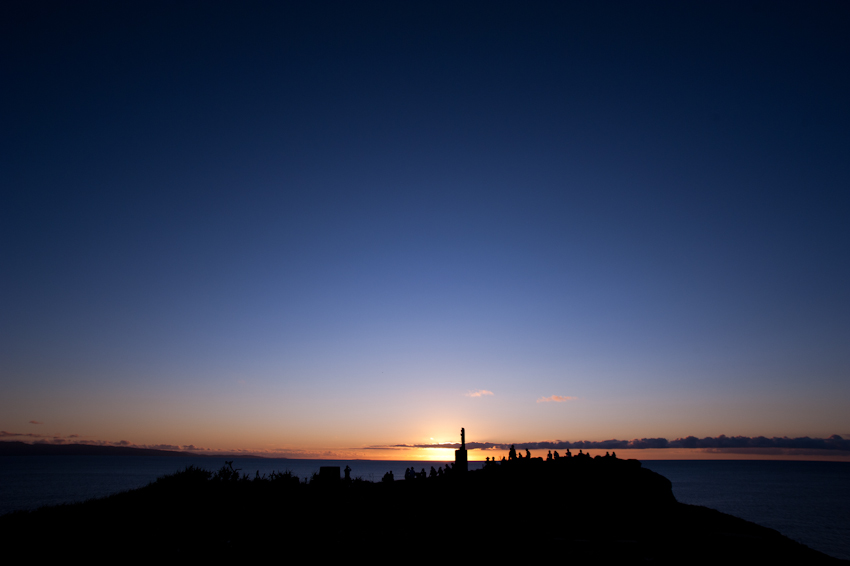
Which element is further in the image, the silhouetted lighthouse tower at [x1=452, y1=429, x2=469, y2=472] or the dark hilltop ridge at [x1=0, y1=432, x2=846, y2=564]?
the silhouetted lighthouse tower at [x1=452, y1=429, x2=469, y2=472]

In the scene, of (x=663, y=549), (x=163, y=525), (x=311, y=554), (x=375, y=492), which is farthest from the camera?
(x=375, y=492)

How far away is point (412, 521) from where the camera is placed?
17.2m

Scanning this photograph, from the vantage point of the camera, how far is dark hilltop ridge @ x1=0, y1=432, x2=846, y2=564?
14.3 metres

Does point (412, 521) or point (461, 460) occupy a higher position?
point (461, 460)

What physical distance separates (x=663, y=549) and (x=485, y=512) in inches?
251

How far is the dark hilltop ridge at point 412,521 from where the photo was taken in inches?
564

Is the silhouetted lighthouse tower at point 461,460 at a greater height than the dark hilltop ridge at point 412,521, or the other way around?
the silhouetted lighthouse tower at point 461,460

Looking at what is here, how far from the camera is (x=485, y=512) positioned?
19.2m

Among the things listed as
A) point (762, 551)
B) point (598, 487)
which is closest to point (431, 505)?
point (598, 487)

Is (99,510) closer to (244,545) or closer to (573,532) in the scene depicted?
(244,545)

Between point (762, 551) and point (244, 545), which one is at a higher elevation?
point (244, 545)

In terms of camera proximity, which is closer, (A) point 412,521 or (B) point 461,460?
(A) point 412,521

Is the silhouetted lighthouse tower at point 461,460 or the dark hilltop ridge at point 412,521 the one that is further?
the silhouetted lighthouse tower at point 461,460

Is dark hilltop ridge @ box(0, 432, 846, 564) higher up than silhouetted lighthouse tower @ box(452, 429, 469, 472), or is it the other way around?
silhouetted lighthouse tower @ box(452, 429, 469, 472)
